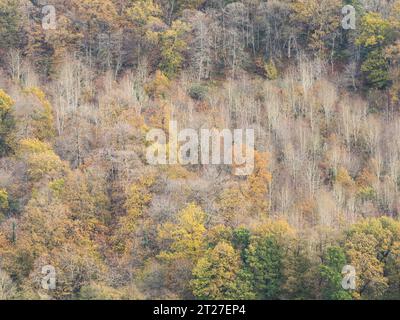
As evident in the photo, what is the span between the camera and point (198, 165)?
53.2 meters

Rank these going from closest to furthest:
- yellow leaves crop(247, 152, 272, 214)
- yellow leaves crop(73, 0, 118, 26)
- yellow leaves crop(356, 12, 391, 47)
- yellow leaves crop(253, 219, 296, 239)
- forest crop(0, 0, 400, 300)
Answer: forest crop(0, 0, 400, 300) → yellow leaves crop(253, 219, 296, 239) → yellow leaves crop(247, 152, 272, 214) → yellow leaves crop(356, 12, 391, 47) → yellow leaves crop(73, 0, 118, 26)

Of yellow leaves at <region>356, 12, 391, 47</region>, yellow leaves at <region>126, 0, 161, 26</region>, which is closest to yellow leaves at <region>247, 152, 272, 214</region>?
yellow leaves at <region>356, 12, 391, 47</region>

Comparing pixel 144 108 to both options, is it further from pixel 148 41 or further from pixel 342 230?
pixel 342 230

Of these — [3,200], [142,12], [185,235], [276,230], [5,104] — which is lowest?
[185,235]

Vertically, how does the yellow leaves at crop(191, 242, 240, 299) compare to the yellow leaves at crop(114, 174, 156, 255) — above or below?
below

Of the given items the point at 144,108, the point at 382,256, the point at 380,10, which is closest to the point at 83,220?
the point at 144,108

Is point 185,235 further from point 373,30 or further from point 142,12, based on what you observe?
point 142,12

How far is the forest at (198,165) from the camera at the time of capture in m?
45.0

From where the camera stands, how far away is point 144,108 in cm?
5912

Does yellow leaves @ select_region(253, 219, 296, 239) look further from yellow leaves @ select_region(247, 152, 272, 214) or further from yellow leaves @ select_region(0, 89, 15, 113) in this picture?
yellow leaves @ select_region(0, 89, 15, 113)

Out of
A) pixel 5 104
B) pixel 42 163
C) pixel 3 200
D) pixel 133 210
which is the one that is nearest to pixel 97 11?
pixel 5 104

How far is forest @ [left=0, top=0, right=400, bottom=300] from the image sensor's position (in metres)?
45.0

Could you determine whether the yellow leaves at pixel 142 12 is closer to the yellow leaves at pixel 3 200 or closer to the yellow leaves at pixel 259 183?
the yellow leaves at pixel 259 183

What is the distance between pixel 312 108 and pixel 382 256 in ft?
58.4
